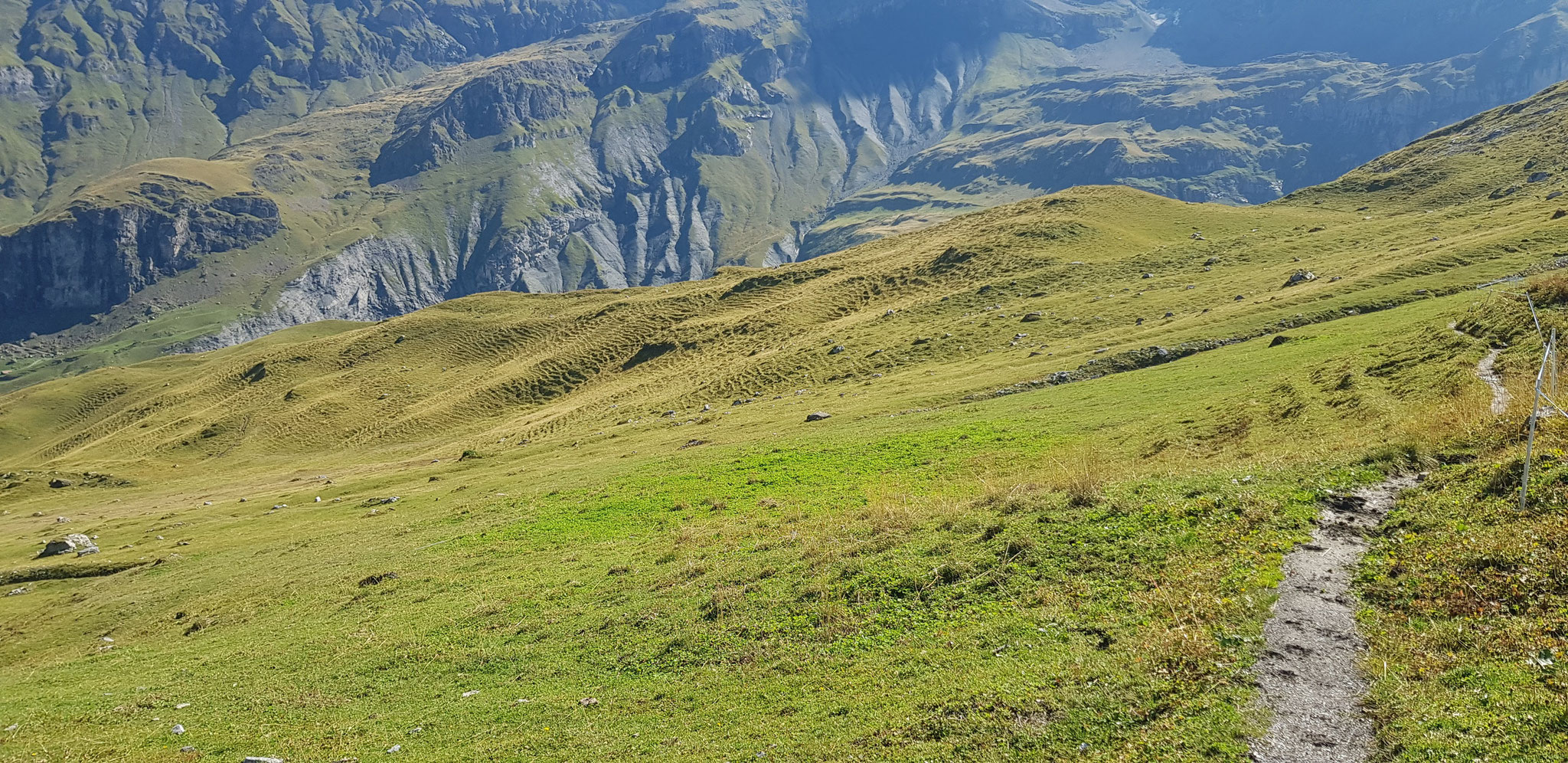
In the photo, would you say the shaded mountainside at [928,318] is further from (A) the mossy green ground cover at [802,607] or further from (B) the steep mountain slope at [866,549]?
(A) the mossy green ground cover at [802,607]

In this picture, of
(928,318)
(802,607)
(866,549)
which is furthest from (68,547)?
(928,318)

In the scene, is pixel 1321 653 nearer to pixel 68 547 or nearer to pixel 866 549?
pixel 866 549

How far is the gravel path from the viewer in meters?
10.2

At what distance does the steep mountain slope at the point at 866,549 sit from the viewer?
42.0 ft

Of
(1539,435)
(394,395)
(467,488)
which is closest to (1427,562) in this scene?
(1539,435)

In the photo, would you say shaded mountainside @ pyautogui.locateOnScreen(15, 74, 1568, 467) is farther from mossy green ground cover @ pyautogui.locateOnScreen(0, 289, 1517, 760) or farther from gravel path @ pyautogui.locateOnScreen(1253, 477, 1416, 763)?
gravel path @ pyautogui.locateOnScreen(1253, 477, 1416, 763)

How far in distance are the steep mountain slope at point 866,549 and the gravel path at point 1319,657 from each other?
1.13 ft

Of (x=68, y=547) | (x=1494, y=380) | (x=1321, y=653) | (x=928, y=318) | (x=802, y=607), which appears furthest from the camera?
(x=928, y=318)

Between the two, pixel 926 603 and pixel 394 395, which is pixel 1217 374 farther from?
pixel 394 395

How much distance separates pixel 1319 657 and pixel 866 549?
35.4 ft

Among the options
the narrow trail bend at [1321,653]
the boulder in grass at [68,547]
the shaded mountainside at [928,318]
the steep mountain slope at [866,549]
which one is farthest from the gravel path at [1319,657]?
the boulder in grass at [68,547]

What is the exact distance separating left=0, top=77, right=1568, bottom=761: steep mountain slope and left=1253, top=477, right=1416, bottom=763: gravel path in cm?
34

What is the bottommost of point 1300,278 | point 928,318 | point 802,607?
point 928,318

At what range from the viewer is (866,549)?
68.4ft
